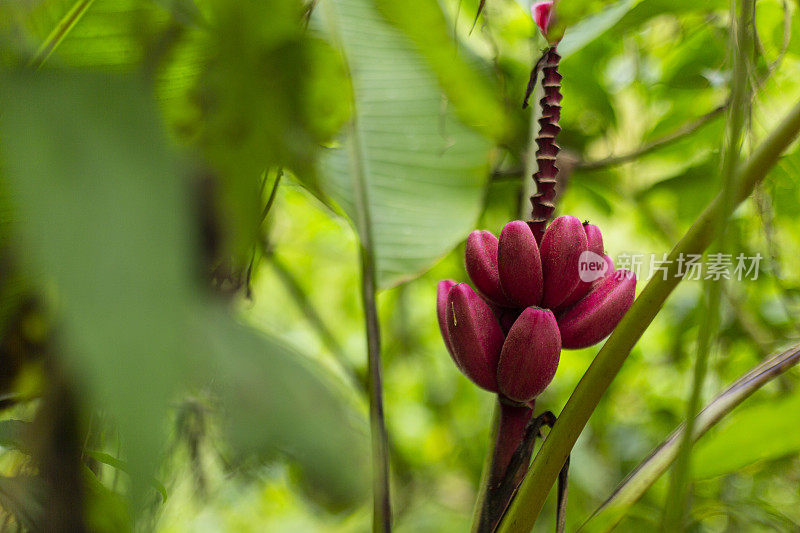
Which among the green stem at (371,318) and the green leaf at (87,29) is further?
the green stem at (371,318)

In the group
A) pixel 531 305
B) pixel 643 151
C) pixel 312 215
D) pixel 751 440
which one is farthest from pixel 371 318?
pixel 312 215

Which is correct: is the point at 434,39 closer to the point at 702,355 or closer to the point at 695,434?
the point at 702,355

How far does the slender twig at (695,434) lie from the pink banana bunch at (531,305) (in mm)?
70

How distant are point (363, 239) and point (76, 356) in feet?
1.12

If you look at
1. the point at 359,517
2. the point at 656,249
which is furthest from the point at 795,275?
the point at 359,517

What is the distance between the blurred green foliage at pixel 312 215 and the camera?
10 cm

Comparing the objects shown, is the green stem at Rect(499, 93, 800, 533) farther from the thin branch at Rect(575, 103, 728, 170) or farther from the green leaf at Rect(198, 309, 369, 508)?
the thin branch at Rect(575, 103, 728, 170)

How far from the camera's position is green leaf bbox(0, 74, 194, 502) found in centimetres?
8

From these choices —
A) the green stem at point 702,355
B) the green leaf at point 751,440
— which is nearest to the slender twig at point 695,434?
the green leaf at point 751,440

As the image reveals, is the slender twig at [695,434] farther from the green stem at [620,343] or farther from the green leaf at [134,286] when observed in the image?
the green leaf at [134,286]

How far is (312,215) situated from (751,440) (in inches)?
33.0

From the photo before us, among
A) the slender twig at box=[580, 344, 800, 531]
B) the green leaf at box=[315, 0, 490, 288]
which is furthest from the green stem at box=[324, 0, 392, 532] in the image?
the slender twig at box=[580, 344, 800, 531]

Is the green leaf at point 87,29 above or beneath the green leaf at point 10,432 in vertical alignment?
above

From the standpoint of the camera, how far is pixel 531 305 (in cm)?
30
